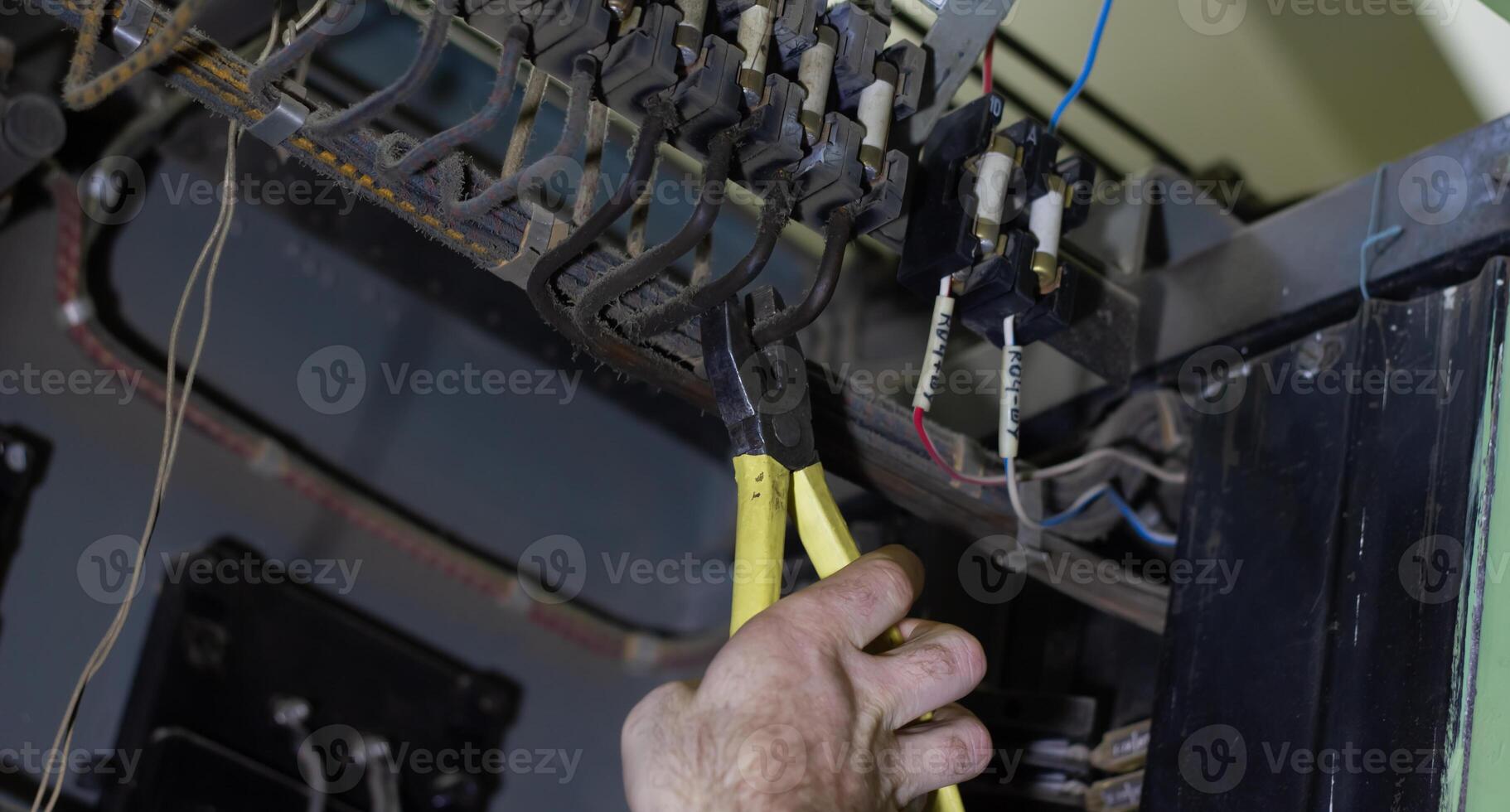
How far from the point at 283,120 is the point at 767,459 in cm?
37

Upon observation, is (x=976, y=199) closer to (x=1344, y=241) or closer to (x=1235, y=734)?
(x=1344, y=241)

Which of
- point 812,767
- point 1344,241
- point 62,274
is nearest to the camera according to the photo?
point 812,767

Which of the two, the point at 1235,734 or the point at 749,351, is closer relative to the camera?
the point at 749,351

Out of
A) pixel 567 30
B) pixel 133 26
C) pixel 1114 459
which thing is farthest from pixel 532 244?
pixel 1114 459

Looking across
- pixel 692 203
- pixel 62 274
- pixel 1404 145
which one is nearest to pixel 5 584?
pixel 62 274

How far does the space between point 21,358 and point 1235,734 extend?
1147 millimetres

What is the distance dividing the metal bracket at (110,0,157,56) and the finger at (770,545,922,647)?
0.50m

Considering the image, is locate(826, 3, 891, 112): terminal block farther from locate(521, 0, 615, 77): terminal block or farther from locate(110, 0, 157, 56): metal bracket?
locate(110, 0, 157, 56): metal bracket

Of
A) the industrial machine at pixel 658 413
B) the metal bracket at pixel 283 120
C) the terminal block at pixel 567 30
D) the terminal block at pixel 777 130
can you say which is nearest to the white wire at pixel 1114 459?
the industrial machine at pixel 658 413

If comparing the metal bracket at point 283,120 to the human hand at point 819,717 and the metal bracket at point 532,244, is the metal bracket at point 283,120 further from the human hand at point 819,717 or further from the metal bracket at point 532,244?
the human hand at point 819,717

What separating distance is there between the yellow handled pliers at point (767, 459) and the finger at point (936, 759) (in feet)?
0.17

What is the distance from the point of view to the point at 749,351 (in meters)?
0.84

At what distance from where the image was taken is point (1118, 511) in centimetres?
120

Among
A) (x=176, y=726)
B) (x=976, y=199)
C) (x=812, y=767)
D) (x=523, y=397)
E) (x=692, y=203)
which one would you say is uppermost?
(x=692, y=203)
